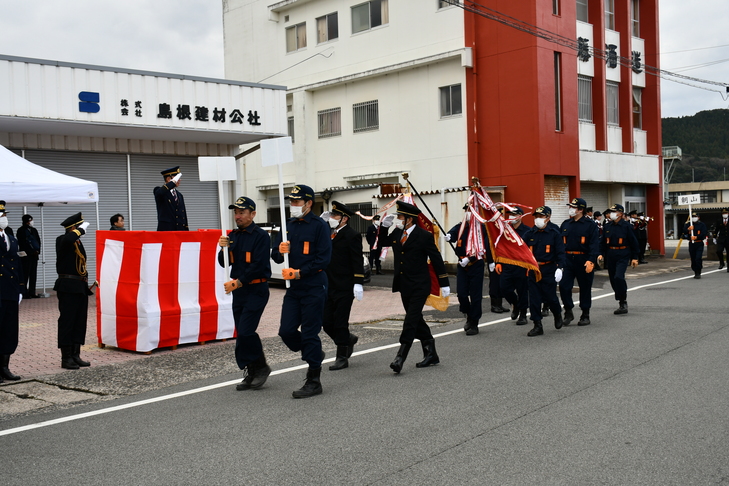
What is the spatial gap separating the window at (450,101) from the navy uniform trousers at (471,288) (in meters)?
15.0

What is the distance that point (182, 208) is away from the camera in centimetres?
1145

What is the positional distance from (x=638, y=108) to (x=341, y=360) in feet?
81.1

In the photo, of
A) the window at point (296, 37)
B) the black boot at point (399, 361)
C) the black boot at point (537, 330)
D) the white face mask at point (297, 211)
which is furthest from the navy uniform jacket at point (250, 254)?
the window at point (296, 37)

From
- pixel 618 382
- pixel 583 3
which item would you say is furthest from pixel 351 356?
pixel 583 3

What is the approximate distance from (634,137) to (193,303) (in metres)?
23.1

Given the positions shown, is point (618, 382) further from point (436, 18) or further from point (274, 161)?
point (436, 18)

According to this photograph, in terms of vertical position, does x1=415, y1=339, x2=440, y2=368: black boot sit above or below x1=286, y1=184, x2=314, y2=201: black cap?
below

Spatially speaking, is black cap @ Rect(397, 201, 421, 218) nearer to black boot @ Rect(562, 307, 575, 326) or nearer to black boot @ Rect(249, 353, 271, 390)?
black boot @ Rect(249, 353, 271, 390)

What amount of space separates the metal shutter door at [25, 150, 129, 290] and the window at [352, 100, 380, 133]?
11.5 m

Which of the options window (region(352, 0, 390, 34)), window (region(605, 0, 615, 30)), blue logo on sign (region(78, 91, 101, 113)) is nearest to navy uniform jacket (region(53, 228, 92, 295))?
blue logo on sign (region(78, 91, 101, 113))

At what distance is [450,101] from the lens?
2531 centimetres

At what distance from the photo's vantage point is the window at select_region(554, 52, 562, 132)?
24.2 metres

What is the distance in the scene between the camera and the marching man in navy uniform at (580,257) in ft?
38.0

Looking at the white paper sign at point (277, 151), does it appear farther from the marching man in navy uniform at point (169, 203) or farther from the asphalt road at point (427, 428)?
the marching man in navy uniform at point (169, 203)
